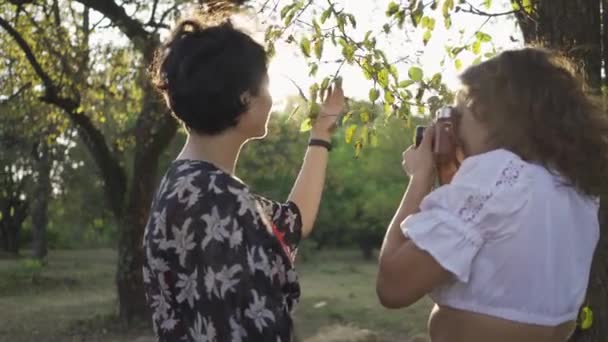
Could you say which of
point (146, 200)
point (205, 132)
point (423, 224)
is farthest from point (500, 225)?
point (146, 200)

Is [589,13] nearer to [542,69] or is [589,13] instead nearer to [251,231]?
[542,69]

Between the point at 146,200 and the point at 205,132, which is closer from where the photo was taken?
the point at 205,132

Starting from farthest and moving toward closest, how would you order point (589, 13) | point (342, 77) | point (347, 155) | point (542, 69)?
1. point (347, 155)
2. point (589, 13)
3. point (342, 77)
4. point (542, 69)

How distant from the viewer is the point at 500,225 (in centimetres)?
204

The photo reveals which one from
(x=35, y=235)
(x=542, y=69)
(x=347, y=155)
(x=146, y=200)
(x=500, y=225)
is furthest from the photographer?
(x=347, y=155)

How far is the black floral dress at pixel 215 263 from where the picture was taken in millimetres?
2107

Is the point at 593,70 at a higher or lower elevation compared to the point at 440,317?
higher

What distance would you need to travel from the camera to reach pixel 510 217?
2.03m

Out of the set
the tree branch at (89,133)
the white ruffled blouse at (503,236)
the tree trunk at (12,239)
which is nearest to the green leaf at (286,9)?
the white ruffled blouse at (503,236)

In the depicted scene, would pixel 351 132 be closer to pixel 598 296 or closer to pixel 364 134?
pixel 364 134

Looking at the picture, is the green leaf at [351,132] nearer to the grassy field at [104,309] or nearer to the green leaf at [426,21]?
the green leaf at [426,21]

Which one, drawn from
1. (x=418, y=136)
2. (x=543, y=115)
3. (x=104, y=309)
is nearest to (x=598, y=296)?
(x=418, y=136)

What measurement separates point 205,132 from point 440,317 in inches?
28.0

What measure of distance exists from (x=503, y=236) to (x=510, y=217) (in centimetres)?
4
